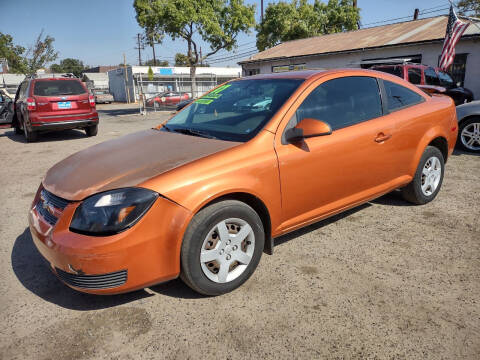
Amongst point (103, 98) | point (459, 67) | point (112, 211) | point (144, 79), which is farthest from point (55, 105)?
point (103, 98)

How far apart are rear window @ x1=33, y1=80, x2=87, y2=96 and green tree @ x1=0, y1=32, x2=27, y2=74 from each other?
24670 mm

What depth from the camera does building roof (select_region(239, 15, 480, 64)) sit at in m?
16.6

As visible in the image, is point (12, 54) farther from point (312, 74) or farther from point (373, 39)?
point (312, 74)

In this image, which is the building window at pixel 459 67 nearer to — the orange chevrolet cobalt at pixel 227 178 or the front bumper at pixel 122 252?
the orange chevrolet cobalt at pixel 227 178

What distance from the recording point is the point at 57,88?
30.6 feet

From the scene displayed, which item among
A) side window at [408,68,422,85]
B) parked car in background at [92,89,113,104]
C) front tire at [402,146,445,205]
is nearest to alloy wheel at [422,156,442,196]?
front tire at [402,146,445,205]

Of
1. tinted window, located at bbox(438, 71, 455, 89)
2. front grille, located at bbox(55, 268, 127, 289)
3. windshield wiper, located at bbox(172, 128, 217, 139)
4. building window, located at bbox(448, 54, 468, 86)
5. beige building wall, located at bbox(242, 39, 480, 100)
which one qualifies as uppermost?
beige building wall, located at bbox(242, 39, 480, 100)

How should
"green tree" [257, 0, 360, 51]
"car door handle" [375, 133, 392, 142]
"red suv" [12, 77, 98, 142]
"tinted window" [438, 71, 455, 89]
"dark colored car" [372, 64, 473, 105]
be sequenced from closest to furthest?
"car door handle" [375, 133, 392, 142] < "red suv" [12, 77, 98, 142] < "dark colored car" [372, 64, 473, 105] < "tinted window" [438, 71, 455, 89] < "green tree" [257, 0, 360, 51]

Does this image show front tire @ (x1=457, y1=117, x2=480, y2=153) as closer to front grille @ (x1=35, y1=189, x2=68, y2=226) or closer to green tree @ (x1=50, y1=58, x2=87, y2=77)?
front grille @ (x1=35, y1=189, x2=68, y2=226)

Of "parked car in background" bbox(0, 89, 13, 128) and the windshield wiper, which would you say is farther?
"parked car in background" bbox(0, 89, 13, 128)

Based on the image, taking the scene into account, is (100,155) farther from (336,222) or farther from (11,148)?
(11,148)

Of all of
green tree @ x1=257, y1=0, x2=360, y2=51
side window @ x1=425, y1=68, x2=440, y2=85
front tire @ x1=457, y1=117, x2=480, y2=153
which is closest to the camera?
front tire @ x1=457, y1=117, x2=480, y2=153

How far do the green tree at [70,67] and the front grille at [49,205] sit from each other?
304ft

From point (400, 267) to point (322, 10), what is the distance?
38.2m
